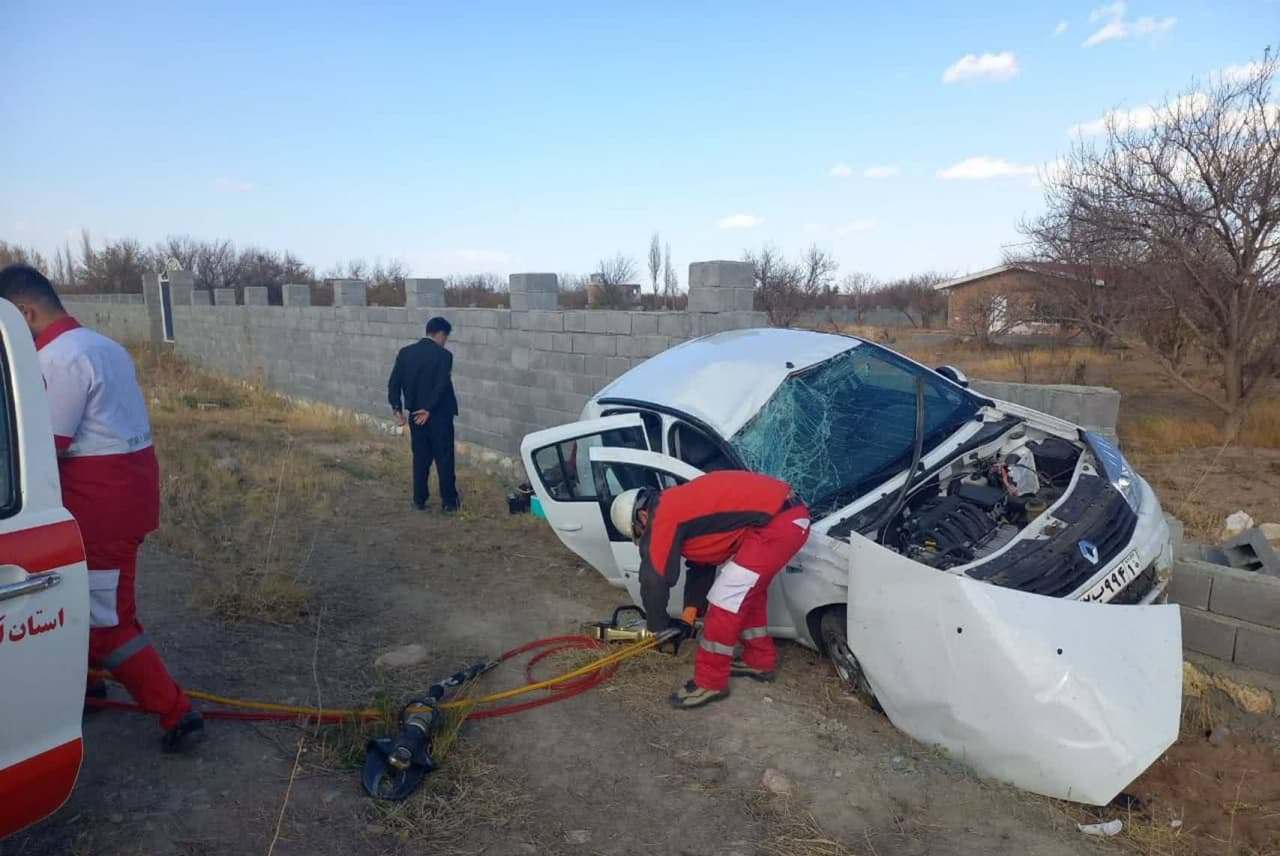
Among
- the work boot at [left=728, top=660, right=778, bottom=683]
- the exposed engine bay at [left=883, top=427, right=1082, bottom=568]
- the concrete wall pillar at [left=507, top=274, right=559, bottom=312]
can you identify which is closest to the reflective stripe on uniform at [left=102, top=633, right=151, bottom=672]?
the work boot at [left=728, top=660, right=778, bottom=683]

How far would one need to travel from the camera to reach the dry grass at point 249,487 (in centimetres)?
543

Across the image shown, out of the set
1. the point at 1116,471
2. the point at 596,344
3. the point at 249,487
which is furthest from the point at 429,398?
the point at 1116,471

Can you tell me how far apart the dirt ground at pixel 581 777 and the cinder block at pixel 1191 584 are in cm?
59

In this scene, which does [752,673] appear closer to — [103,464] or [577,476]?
[577,476]

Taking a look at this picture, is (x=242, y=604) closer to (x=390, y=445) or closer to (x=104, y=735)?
(x=104, y=735)

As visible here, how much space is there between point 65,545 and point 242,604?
291cm

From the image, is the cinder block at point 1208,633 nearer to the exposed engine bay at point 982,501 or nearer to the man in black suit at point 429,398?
the exposed engine bay at point 982,501

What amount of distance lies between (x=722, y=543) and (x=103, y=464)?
259cm

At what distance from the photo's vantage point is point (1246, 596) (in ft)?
15.3

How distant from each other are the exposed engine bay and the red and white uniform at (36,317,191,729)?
3.32m

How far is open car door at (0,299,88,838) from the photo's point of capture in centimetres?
229

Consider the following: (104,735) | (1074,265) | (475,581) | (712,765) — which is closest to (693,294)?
(475,581)

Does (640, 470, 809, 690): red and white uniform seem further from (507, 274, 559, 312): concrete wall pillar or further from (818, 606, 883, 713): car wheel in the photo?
(507, 274, 559, 312): concrete wall pillar

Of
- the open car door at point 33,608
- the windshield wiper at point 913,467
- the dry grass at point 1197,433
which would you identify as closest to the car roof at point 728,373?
the windshield wiper at point 913,467
